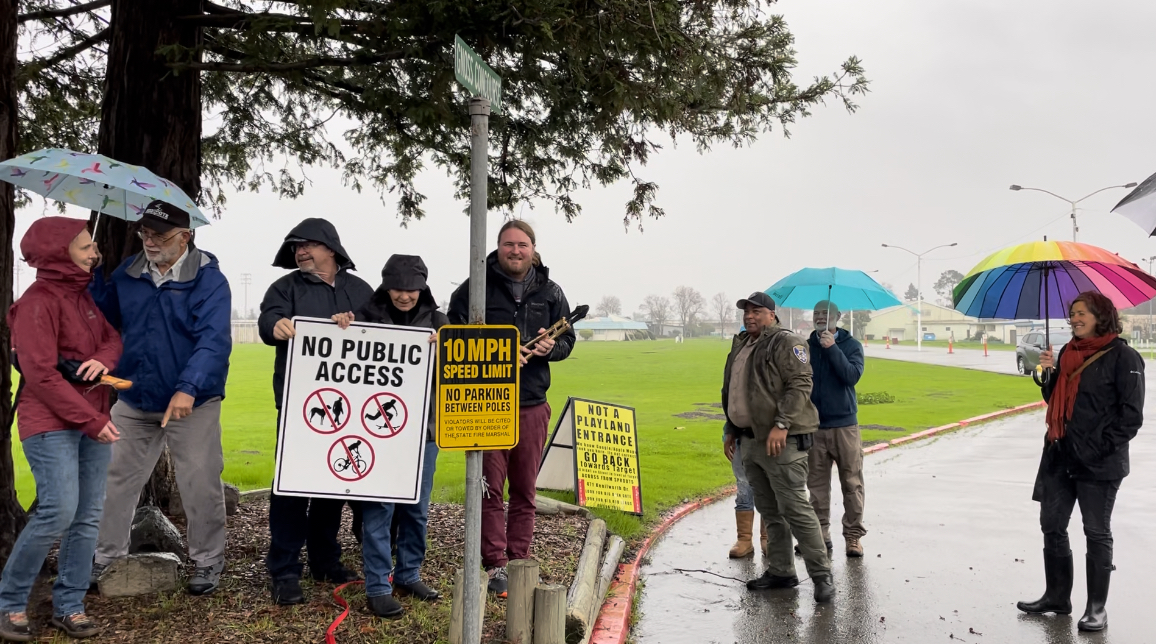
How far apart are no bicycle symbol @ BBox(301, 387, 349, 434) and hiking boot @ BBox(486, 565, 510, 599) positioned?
131 cm

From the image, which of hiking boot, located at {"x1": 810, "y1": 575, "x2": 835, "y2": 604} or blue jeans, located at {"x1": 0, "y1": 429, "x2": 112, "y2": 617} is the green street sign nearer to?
blue jeans, located at {"x1": 0, "y1": 429, "x2": 112, "y2": 617}

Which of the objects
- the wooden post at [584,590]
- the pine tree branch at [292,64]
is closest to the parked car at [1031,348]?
the wooden post at [584,590]

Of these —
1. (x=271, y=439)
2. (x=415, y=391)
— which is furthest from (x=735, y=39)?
(x=271, y=439)

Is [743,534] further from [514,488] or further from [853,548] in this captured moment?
[514,488]

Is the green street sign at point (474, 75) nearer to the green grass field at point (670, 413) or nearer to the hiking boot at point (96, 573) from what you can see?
the hiking boot at point (96, 573)

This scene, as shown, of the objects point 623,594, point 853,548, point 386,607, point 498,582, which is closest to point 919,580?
point 853,548

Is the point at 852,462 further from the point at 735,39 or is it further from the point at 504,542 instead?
the point at 735,39

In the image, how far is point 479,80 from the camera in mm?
3420

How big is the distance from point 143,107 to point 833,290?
5398 millimetres

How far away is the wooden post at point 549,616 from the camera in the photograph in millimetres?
4371

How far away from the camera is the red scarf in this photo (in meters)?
5.34

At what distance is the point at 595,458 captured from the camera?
824 centimetres

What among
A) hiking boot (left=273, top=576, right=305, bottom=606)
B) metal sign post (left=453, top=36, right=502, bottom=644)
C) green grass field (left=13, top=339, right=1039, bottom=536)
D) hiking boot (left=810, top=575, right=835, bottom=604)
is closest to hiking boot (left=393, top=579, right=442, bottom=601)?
hiking boot (left=273, top=576, right=305, bottom=606)

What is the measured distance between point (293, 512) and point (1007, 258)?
488 centimetres
